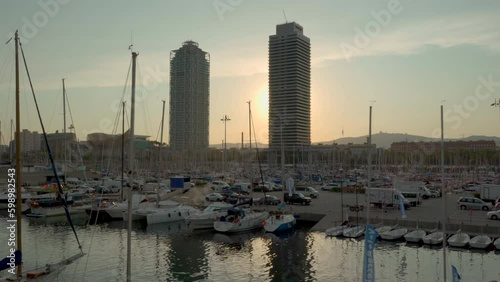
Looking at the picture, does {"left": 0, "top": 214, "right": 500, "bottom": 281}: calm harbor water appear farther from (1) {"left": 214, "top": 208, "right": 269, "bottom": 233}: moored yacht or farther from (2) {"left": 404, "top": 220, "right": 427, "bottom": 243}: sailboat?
(1) {"left": 214, "top": 208, "right": 269, "bottom": 233}: moored yacht

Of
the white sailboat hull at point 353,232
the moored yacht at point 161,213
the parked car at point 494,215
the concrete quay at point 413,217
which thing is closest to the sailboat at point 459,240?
the concrete quay at point 413,217

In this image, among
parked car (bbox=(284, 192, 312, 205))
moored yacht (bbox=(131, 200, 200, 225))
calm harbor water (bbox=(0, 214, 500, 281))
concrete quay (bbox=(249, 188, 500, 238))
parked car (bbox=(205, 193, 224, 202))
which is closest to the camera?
calm harbor water (bbox=(0, 214, 500, 281))

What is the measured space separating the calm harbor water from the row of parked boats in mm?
712

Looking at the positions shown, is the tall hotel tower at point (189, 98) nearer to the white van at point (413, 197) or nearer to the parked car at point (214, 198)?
the parked car at point (214, 198)

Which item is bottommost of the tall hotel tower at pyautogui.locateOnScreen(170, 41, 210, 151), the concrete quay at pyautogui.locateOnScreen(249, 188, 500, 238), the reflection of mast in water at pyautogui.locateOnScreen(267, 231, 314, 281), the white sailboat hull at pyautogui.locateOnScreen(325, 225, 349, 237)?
the reflection of mast in water at pyautogui.locateOnScreen(267, 231, 314, 281)

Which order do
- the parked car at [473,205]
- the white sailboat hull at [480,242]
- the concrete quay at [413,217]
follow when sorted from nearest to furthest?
the white sailboat hull at [480,242], the concrete quay at [413,217], the parked car at [473,205]

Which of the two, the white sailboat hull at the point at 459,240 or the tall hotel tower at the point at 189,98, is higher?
the tall hotel tower at the point at 189,98

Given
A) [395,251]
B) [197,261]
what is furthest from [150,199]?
[395,251]

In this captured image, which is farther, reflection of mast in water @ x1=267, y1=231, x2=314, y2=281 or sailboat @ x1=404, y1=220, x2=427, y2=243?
sailboat @ x1=404, y1=220, x2=427, y2=243

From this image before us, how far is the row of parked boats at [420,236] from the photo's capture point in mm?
24688

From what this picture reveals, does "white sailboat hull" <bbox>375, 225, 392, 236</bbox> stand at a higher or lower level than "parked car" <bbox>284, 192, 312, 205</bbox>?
lower

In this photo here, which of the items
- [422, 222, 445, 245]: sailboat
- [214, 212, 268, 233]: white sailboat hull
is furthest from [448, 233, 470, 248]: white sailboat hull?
[214, 212, 268, 233]: white sailboat hull

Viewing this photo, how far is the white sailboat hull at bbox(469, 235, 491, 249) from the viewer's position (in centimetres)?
2434

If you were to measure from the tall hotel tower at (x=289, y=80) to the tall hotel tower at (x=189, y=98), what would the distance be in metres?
27.3
